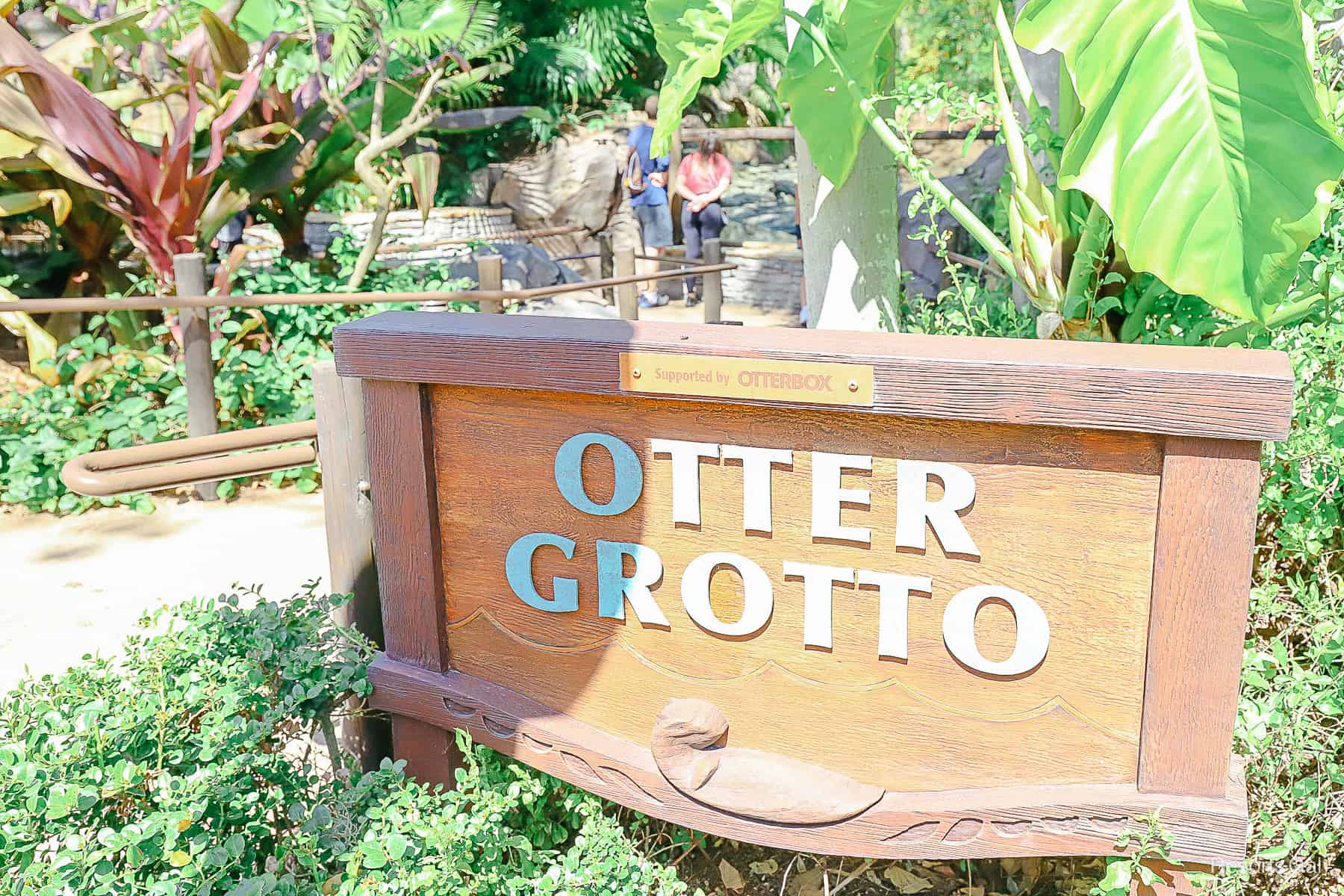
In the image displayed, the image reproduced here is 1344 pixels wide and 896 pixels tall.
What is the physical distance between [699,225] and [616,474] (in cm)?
763

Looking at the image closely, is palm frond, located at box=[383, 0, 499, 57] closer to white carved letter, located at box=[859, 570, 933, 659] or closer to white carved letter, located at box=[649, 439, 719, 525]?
white carved letter, located at box=[649, 439, 719, 525]

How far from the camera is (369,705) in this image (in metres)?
1.96

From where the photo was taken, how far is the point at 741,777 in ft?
5.53

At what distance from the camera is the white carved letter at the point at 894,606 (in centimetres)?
157

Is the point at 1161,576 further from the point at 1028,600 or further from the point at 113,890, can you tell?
the point at 113,890

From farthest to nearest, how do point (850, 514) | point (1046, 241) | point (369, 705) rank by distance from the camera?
point (1046, 241) → point (369, 705) → point (850, 514)

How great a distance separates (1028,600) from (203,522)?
374cm

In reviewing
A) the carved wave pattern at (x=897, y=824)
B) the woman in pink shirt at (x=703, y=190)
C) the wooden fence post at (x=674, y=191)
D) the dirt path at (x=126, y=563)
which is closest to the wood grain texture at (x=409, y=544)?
the carved wave pattern at (x=897, y=824)

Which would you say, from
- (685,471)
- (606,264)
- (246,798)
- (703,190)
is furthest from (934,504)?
(606,264)

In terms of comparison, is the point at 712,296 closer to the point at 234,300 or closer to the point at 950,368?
the point at 234,300

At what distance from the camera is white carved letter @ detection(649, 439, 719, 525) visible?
166cm

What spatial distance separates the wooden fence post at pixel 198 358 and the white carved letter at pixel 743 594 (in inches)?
132

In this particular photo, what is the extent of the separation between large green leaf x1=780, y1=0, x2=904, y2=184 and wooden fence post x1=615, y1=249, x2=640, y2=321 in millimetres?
2519

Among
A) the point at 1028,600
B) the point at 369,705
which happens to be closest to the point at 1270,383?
the point at 1028,600
